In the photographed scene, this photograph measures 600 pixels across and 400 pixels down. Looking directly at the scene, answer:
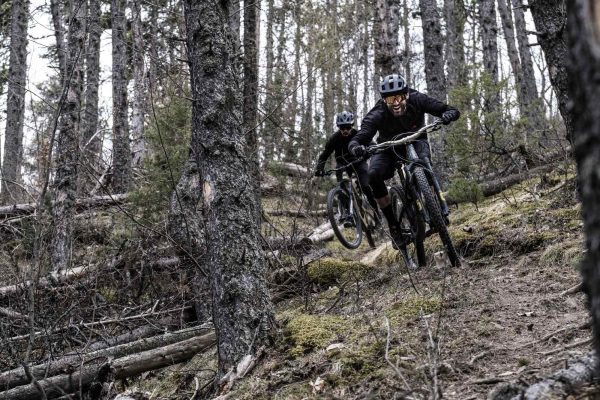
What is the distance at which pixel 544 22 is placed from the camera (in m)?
5.00

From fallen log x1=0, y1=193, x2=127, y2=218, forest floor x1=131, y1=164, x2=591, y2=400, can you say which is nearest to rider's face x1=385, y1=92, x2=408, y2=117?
forest floor x1=131, y1=164, x2=591, y2=400

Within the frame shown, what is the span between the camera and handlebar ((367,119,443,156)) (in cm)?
663

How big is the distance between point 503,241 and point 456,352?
357 cm

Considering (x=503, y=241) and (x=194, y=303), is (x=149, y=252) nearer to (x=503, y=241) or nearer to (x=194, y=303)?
(x=194, y=303)

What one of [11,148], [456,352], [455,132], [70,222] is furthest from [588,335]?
[11,148]

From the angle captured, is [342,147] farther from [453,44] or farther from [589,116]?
[453,44]

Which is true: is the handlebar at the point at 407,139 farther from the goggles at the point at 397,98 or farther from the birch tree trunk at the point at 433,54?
the birch tree trunk at the point at 433,54

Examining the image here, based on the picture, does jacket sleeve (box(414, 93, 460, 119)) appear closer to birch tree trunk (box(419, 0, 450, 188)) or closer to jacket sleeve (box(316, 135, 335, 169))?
jacket sleeve (box(316, 135, 335, 169))

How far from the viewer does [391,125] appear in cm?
733

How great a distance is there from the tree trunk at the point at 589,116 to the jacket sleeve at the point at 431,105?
18.2 ft

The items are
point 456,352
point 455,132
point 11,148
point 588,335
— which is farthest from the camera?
point 11,148

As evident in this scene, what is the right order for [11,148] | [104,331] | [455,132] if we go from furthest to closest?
1. [11,148]
2. [455,132]
3. [104,331]

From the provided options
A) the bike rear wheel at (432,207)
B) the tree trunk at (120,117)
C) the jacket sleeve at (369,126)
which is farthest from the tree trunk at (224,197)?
the tree trunk at (120,117)

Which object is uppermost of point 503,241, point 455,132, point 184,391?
point 455,132
